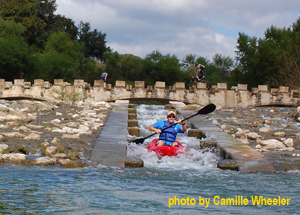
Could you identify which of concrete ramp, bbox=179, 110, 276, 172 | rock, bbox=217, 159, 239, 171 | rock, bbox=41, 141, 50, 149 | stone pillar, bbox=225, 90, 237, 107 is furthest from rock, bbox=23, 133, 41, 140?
stone pillar, bbox=225, 90, 237, 107

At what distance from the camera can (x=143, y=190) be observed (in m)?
6.41

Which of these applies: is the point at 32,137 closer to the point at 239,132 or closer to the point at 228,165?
the point at 228,165

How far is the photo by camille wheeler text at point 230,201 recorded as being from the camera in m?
5.85

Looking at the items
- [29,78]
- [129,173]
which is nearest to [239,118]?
[129,173]

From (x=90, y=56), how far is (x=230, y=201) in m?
66.5

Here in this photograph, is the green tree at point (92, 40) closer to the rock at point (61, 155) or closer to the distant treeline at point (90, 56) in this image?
the distant treeline at point (90, 56)

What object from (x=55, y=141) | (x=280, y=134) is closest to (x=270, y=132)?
(x=280, y=134)

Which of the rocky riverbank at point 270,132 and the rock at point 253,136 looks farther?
the rock at point 253,136

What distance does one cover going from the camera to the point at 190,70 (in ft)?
222

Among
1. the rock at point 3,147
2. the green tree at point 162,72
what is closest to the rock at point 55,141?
the rock at point 3,147

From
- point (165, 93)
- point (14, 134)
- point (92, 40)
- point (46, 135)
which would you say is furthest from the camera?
point (92, 40)

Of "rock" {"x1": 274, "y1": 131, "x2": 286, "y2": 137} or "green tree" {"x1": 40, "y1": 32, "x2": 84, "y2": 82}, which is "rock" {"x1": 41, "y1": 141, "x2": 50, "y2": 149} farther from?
"green tree" {"x1": 40, "y1": 32, "x2": 84, "y2": 82}

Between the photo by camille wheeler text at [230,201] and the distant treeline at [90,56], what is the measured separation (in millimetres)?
26912

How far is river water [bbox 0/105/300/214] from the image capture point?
5.53m
